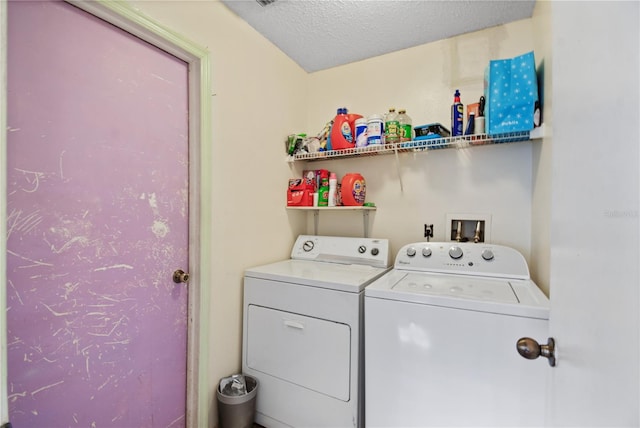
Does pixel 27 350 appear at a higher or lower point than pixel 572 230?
lower

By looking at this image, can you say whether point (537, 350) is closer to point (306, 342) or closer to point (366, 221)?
point (306, 342)

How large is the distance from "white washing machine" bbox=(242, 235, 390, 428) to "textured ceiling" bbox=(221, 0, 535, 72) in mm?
1565

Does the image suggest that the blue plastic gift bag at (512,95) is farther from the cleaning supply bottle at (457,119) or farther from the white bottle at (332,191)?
the white bottle at (332,191)

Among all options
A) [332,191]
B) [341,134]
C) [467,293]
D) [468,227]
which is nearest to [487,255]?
[468,227]

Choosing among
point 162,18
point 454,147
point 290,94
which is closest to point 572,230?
point 454,147

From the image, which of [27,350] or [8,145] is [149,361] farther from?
[8,145]

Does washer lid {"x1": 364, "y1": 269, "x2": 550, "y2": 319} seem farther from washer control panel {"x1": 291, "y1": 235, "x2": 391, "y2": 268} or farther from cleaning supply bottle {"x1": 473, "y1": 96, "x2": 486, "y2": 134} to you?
cleaning supply bottle {"x1": 473, "y1": 96, "x2": 486, "y2": 134}

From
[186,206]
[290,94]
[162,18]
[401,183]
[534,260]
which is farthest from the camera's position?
[290,94]

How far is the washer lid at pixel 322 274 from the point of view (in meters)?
1.48

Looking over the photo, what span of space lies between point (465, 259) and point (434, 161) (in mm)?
723

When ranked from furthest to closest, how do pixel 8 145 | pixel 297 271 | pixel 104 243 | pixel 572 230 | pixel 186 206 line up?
pixel 297 271, pixel 186 206, pixel 104 243, pixel 8 145, pixel 572 230

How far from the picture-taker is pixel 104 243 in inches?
47.1

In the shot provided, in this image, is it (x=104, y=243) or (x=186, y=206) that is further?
(x=186, y=206)

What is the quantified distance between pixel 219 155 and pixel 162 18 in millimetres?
680
